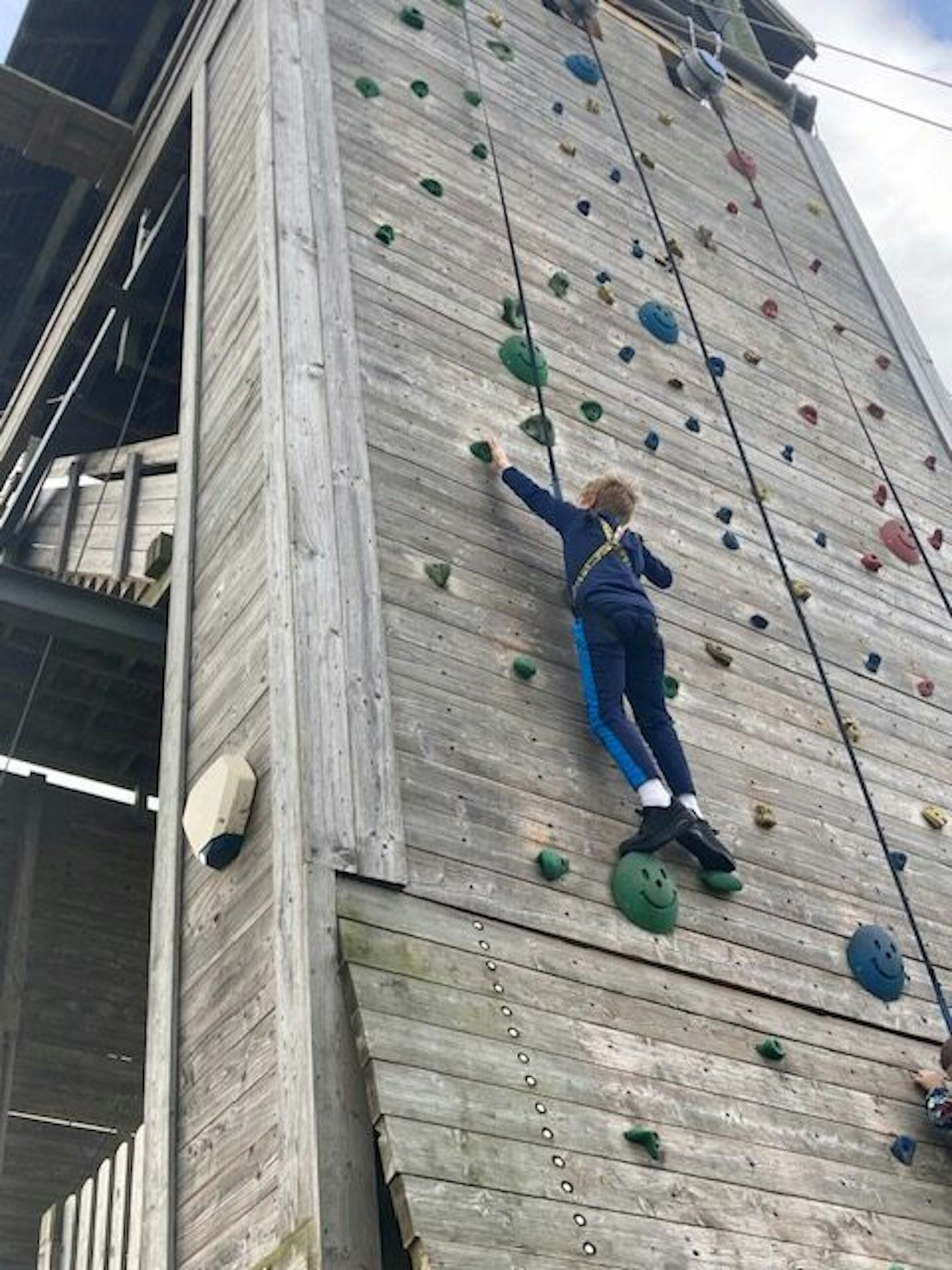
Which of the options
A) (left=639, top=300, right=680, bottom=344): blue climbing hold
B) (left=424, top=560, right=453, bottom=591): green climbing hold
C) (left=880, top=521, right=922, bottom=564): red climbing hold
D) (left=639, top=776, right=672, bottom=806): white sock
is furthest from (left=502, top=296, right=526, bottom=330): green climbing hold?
(left=639, top=776, right=672, bottom=806): white sock

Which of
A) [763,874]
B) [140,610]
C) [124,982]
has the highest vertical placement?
[763,874]

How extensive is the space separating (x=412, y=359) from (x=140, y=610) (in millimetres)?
2242

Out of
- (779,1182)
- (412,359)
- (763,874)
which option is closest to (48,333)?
(412,359)

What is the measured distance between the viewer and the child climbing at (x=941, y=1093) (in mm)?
4219

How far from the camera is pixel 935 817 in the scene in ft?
18.5

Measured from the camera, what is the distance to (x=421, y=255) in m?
5.79

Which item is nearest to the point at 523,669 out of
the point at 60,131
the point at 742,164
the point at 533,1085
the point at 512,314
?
the point at 533,1085

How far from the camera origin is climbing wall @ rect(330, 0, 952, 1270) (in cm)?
339

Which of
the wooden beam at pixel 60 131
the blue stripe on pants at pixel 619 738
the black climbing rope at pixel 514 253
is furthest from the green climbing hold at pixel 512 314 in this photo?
the wooden beam at pixel 60 131

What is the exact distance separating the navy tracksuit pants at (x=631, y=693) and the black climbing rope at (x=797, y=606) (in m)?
1.11

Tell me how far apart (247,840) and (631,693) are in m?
1.44

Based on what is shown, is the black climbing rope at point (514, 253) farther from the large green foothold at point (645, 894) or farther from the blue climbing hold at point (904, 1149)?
the blue climbing hold at point (904, 1149)

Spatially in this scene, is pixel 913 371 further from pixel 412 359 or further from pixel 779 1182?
pixel 779 1182

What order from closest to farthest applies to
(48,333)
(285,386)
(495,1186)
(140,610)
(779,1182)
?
(495,1186) → (779,1182) → (285,386) → (140,610) → (48,333)
